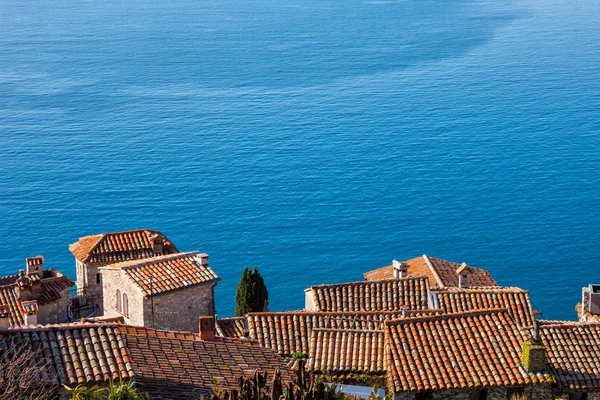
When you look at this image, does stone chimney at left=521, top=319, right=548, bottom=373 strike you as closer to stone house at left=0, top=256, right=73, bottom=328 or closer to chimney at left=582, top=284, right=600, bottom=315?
chimney at left=582, top=284, right=600, bottom=315

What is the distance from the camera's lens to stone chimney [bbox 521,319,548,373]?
2392 cm

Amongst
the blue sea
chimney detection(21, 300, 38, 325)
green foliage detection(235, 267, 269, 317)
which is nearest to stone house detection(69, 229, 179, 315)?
Answer: green foliage detection(235, 267, 269, 317)

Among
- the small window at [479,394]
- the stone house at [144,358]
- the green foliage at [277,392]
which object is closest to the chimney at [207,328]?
the stone house at [144,358]

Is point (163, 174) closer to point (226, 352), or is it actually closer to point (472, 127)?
point (472, 127)

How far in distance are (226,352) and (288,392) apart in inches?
377

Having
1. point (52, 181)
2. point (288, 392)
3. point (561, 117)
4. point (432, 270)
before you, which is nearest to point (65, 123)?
point (52, 181)

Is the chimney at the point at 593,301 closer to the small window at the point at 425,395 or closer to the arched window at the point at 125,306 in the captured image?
the small window at the point at 425,395

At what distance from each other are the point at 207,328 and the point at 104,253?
989 inches

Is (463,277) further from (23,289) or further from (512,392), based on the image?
(23,289)

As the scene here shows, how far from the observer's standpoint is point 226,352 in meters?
22.9

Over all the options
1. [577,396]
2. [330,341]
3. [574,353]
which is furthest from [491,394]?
[330,341]

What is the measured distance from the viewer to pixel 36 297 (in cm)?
4272

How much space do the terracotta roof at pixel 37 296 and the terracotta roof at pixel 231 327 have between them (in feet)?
34.3

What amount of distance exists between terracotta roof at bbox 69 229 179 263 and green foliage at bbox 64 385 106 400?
29115 millimetres
